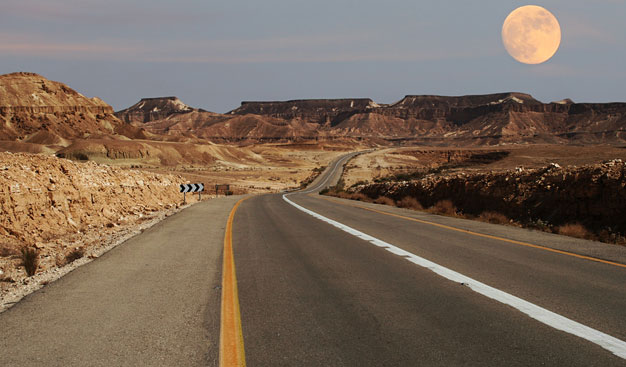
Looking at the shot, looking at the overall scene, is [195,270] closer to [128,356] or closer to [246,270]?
[246,270]

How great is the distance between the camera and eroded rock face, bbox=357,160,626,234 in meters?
12.4

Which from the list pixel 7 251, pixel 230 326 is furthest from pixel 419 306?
pixel 7 251

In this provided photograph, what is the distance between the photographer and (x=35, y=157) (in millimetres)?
17609

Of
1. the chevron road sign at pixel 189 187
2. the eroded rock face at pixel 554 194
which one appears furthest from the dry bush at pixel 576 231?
the chevron road sign at pixel 189 187

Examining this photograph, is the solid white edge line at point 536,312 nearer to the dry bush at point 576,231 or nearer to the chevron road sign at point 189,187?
the dry bush at point 576,231

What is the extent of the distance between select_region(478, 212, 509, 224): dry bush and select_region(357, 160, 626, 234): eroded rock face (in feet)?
1.61

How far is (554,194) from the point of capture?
47.8 ft

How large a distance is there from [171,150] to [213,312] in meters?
112

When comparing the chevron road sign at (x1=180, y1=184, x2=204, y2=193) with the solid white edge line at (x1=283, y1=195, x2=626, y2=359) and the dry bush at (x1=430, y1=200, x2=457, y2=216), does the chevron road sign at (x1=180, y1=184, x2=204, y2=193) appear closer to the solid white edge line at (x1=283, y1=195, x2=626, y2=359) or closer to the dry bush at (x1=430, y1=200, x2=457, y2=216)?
the dry bush at (x1=430, y1=200, x2=457, y2=216)

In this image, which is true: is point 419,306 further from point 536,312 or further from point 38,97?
point 38,97

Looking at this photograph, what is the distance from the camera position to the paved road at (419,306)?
12.7 ft

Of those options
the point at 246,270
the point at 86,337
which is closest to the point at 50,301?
the point at 86,337

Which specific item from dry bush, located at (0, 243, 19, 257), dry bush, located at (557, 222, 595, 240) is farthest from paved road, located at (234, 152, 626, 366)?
dry bush, located at (0, 243, 19, 257)

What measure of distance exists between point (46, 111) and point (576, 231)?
140608 mm
